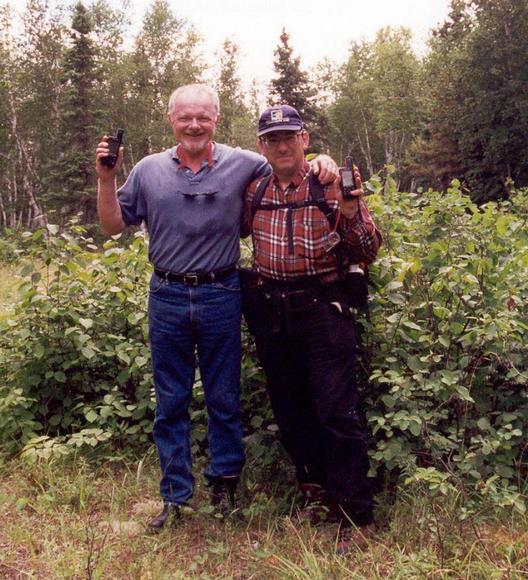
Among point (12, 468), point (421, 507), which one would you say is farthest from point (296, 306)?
point (12, 468)

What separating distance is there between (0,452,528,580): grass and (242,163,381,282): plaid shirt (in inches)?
52.5

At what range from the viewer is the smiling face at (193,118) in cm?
335

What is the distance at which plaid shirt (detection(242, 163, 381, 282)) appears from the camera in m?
3.12

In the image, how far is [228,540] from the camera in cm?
330

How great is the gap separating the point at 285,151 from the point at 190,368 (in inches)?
54.1

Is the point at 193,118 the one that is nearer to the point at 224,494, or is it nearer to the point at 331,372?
the point at 331,372

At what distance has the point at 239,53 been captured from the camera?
123 ft

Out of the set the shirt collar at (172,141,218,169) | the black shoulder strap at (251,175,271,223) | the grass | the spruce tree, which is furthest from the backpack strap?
the spruce tree

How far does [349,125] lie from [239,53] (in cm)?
1103

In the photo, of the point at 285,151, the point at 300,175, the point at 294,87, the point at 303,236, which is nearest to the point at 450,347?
the point at 303,236

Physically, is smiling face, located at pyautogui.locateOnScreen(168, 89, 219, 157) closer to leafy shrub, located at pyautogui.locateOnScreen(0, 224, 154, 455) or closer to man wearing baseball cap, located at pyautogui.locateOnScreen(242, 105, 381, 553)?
man wearing baseball cap, located at pyautogui.locateOnScreen(242, 105, 381, 553)

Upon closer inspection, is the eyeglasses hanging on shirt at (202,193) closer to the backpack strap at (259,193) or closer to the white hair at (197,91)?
the backpack strap at (259,193)

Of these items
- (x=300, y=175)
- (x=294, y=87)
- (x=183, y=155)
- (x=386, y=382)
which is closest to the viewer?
(x=300, y=175)

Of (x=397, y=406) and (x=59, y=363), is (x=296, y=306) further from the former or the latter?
(x=59, y=363)
